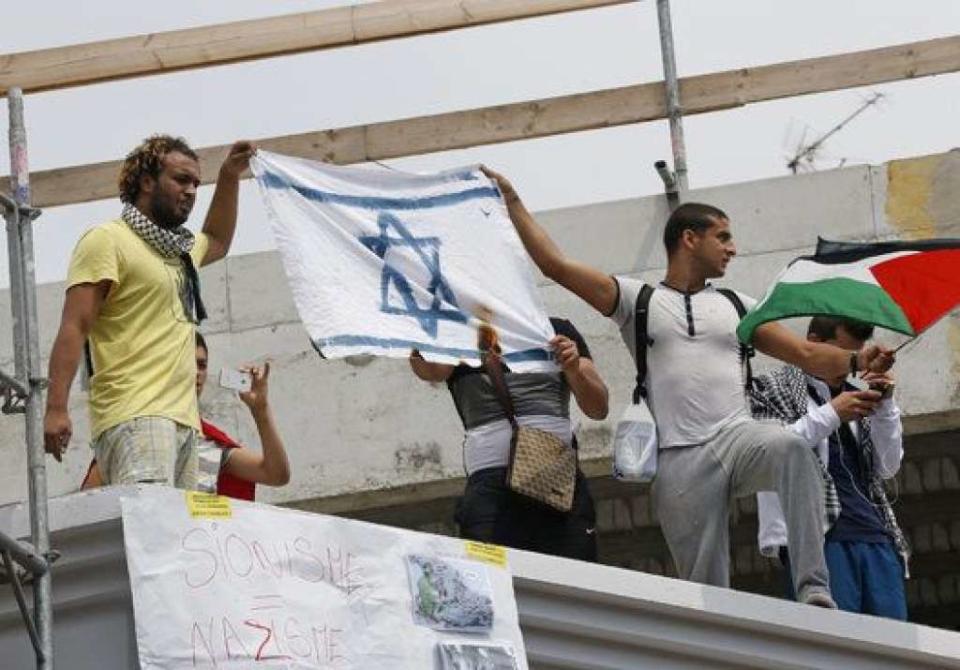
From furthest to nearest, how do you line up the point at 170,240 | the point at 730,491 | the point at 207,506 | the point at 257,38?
the point at 257,38, the point at 730,491, the point at 170,240, the point at 207,506

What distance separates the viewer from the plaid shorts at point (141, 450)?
7.90 metres

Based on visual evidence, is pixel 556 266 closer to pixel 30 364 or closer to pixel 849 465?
pixel 849 465

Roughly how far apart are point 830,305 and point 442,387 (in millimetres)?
2330

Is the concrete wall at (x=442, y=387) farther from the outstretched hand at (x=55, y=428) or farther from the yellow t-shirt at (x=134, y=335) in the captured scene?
the outstretched hand at (x=55, y=428)

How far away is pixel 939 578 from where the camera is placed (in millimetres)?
13719

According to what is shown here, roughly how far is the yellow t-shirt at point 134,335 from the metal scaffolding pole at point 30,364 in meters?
0.16

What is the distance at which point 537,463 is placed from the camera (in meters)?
8.80

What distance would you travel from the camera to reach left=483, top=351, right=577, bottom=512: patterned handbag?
28.8ft

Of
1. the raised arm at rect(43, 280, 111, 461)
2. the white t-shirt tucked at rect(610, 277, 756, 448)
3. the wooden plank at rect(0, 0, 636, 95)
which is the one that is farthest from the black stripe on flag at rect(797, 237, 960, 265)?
the raised arm at rect(43, 280, 111, 461)

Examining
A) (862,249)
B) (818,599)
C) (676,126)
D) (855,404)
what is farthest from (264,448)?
(676,126)

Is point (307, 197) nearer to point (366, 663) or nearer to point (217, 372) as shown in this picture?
point (366, 663)

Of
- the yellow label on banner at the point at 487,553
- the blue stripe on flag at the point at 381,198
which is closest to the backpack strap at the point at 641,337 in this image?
the blue stripe on flag at the point at 381,198

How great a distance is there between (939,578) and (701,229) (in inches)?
192

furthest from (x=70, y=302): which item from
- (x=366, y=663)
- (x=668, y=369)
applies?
(x=668, y=369)
